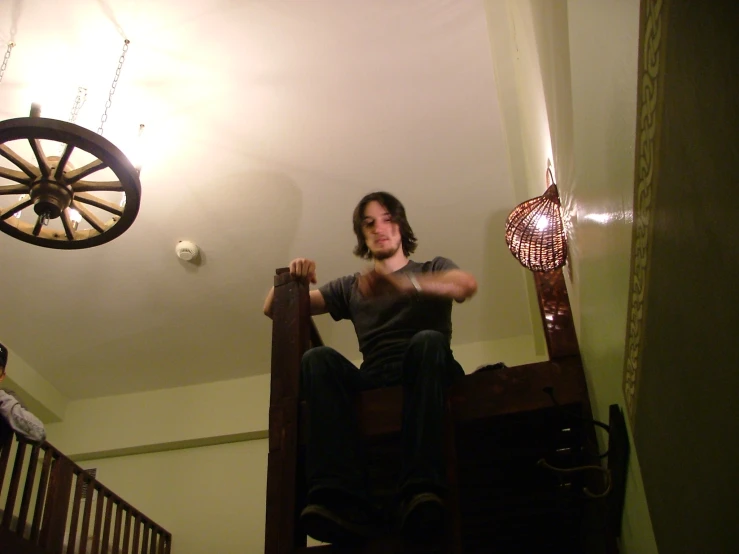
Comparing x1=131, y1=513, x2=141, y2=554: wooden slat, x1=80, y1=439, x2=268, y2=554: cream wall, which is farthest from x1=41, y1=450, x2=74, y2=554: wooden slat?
x1=80, y1=439, x2=268, y2=554: cream wall

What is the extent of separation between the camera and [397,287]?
2.31 m

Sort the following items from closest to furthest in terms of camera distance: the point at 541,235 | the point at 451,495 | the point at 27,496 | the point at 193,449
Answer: the point at 451,495
the point at 541,235
the point at 27,496
the point at 193,449

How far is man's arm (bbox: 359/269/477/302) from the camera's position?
213 centimetres

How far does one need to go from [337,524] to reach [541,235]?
1.38 metres

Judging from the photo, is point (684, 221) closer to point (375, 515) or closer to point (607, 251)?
point (607, 251)

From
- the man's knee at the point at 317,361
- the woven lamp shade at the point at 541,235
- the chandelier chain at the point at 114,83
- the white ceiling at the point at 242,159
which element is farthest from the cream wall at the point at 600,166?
the chandelier chain at the point at 114,83

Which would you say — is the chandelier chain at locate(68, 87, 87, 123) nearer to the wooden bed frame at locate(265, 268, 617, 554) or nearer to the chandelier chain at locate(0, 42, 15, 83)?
the chandelier chain at locate(0, 42, 15, 83)

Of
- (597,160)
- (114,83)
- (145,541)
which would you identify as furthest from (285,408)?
(145,541)

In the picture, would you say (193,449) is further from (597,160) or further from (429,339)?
(597,160)

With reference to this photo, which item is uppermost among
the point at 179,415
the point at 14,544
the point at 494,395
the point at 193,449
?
the point at 179,415

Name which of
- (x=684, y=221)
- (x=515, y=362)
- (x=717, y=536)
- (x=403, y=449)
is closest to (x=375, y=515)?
(x=403, y=449)

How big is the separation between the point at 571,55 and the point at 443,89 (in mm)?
2049

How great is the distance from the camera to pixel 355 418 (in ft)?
6.28

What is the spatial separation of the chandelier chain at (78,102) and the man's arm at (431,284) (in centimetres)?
209
